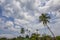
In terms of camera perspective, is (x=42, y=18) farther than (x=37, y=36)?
No

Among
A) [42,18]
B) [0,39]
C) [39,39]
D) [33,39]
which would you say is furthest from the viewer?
[0,39]

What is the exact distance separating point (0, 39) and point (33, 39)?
201 ft

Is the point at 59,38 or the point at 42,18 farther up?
the point at 42,18

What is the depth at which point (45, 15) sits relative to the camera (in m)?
89.1

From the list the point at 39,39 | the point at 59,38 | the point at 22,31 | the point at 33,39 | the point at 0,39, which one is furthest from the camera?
the point at 0,39

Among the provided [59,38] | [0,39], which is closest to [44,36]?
[59,38]

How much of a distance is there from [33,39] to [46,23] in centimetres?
2360

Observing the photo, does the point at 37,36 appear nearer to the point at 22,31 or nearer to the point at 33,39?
the point at 33,39

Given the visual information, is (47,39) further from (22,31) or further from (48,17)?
(22,31)

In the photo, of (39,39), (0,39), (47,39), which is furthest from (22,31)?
(0,39)

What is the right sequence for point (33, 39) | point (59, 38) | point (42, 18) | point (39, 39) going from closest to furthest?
point (42, 18)
point (59, 38)
point (33, 39)
point (39, 39)

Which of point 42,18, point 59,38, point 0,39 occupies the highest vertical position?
point 0,39

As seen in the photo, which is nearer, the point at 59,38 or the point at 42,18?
the point at 42,18

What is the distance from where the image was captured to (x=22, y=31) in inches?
5059
